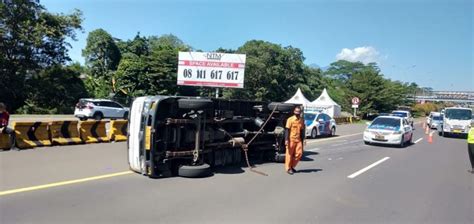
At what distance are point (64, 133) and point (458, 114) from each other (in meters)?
26.5

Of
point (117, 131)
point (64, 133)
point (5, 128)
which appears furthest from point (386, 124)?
point (5, 128)

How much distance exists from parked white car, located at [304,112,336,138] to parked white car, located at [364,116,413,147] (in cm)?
302

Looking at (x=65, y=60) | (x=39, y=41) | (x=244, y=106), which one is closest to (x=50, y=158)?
(x=244, y=106)

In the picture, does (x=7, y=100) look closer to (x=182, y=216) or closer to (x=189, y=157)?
(x=189, y=157)

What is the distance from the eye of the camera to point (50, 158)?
1145cm

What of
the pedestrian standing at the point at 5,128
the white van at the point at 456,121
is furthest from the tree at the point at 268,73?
the pedestrian standing at the point at 5,128

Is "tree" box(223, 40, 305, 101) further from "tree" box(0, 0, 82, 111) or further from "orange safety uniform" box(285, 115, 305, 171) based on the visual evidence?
"orange safety uniform" box(285, 115, 305, 171)

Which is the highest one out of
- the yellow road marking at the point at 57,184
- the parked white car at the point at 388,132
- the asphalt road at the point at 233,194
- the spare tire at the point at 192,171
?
the parked white car at the point at 388,132

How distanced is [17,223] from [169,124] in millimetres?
4128

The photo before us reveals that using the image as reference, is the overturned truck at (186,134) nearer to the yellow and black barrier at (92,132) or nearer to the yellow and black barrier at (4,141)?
A: the yellow and black barrier at (4,141)

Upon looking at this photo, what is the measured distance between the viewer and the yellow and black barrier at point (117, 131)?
1650cm

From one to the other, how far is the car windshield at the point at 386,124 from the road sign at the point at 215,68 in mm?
8618

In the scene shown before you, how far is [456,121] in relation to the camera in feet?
95.7

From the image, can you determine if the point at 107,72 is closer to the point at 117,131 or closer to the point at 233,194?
the point at 117,131
